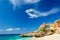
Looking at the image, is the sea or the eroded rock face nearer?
the sea

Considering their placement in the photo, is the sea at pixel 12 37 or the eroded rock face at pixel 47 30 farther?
the eroded rock face at pixel 47 30

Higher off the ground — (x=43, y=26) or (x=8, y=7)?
(x=8, y=7)

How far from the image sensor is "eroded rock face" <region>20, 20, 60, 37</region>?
5730 mm

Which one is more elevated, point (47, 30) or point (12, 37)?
point (47, 30)

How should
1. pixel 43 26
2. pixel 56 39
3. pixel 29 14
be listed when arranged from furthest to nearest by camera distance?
pixel 43 26, pixel 29 14, pixel 56 39

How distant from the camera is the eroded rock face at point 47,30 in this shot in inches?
226

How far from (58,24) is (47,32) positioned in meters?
0.47

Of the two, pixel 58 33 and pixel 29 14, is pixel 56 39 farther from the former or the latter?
pixel 29 14

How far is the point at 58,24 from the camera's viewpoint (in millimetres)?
5789

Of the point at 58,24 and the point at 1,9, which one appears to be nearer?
the point at 1,9

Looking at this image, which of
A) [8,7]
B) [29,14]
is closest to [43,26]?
[29,14]

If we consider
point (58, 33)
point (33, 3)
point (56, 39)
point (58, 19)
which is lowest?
point (56, 39)

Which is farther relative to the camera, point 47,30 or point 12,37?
point 47,30

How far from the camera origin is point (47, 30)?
237 inches
